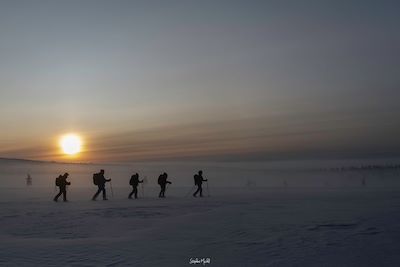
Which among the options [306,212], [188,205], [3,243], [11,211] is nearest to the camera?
[3,243]

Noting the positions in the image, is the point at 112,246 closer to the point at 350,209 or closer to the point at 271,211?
the point at 271,211

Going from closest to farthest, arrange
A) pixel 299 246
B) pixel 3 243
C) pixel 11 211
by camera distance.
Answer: pixel 299 246, pixel 3 243, pixel 11 211

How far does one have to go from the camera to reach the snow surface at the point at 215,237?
427 inches

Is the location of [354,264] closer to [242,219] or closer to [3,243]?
[242,219]

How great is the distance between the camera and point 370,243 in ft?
39.2

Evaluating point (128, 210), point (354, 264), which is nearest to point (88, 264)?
point (354, 264)

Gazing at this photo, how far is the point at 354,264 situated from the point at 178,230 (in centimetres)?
569

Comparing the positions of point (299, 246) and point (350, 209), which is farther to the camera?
point (350, 209)

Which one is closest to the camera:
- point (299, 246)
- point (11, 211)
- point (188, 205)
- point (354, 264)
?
point (354, 264)

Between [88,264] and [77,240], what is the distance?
10.2 ft

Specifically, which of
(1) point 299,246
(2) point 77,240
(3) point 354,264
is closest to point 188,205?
(2) point 77,240

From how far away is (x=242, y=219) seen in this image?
15977mm

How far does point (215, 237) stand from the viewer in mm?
13195

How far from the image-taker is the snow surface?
10.8m
